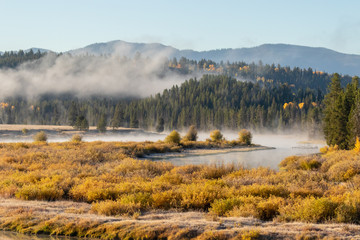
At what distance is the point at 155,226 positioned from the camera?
1173 cm

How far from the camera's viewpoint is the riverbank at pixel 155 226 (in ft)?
35.8

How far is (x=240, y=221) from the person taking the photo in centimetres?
1212

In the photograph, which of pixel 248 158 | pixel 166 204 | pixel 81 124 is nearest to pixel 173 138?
pixel 248 158

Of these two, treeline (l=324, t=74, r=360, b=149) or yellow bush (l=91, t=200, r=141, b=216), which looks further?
Answer: treeline (l=324, t=74, r=360, b=149)

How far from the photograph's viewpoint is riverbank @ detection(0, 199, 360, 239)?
35.8 ft

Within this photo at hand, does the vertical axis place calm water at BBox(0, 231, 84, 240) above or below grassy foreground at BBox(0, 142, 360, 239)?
below

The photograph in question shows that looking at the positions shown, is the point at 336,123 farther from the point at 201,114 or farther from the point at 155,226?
the point at 201,114

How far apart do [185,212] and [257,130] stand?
140 meters

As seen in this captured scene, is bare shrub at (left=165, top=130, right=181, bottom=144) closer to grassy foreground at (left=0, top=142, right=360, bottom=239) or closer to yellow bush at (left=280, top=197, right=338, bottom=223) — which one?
grassy foreground at (left=0, top=142, right=360, bottom=239)

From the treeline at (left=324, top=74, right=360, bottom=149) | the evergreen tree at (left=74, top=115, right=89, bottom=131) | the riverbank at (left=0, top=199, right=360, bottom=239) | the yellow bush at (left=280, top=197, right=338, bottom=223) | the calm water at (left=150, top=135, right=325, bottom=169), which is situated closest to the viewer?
the riverbank at (left=0, top=199, right=360, bottom=239)

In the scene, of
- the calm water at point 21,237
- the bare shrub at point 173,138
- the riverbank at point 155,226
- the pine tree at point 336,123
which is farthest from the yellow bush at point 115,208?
the bare shrub at point 173,138

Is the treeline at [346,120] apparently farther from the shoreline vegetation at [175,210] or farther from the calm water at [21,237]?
the calm water at [21,237]

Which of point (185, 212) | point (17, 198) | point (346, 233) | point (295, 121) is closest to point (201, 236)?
point (185, 212)

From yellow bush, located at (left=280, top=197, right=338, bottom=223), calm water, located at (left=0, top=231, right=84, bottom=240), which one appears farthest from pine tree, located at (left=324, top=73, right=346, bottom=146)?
calm water, located at (left=0, top=231, right=84, bottom=240)
